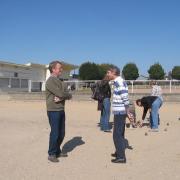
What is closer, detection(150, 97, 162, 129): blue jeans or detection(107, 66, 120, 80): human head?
detection(107, 66, 120, 80): human head

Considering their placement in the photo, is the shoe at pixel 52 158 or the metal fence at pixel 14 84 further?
the metal fence at pixel 14 84

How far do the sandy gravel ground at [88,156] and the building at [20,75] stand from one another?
2839 centimetres

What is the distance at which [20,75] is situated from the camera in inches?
1844

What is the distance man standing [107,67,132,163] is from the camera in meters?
7.23

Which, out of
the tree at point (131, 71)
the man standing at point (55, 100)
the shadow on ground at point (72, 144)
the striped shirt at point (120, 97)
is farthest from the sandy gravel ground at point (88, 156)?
the tree at point (131, 71)

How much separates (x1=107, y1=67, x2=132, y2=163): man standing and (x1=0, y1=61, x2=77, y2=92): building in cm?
3174

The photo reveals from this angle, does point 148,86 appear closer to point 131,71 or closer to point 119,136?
point 119,136

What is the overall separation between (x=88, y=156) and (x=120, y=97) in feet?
4.60

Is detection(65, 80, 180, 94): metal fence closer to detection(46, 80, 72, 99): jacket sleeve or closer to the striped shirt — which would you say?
the striped shirt

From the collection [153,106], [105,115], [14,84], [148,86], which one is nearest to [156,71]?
[14,84]

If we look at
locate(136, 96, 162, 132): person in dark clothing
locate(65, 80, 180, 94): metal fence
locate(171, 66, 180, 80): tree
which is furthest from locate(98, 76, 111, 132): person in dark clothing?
locate(171, 66, 180, 80): tree

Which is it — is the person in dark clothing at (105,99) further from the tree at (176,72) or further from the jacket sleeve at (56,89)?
the tree at (176,72)

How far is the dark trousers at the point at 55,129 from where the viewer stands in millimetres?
7355

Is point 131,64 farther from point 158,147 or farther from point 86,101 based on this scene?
point 158,147
